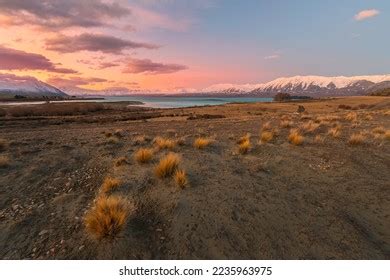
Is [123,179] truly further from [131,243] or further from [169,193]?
[131,243]

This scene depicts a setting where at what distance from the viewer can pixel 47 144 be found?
1520 cm

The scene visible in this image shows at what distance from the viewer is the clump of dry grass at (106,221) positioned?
19.4 ft

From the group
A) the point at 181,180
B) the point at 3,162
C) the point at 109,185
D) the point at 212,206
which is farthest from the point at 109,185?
the point at 3,162

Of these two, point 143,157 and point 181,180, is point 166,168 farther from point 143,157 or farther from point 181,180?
point 143,157

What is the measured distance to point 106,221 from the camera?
5.97 m

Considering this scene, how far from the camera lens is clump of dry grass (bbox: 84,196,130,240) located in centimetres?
591

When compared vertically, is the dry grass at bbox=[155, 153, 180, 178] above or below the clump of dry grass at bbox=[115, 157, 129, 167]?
above

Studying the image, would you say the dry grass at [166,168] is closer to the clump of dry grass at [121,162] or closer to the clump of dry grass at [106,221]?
the clump of dry grass at [121,162]

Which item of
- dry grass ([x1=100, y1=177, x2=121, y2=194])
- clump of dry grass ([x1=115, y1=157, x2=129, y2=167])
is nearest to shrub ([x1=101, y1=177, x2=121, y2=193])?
dry grass ([x1=100, y1=177, x2=121, y2=194])

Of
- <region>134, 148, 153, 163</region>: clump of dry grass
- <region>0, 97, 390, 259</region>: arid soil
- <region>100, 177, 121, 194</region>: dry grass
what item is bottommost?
<region>0, 97, 390, 259</region>: arid soil

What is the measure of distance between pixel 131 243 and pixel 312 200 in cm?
505

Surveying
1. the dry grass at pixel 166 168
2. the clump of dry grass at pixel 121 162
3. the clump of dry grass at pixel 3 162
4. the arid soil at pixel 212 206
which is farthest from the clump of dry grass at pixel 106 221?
the clump of dry grass at pixel 3 162

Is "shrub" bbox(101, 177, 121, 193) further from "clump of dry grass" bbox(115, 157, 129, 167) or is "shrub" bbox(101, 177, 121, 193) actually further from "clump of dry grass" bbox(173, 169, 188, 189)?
"clump of dry grass" bbox(115, 157, 129, 167)

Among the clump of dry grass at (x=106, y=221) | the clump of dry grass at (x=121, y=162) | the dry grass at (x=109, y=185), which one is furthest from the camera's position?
the clump of dry grass at (x=121, y=162)
